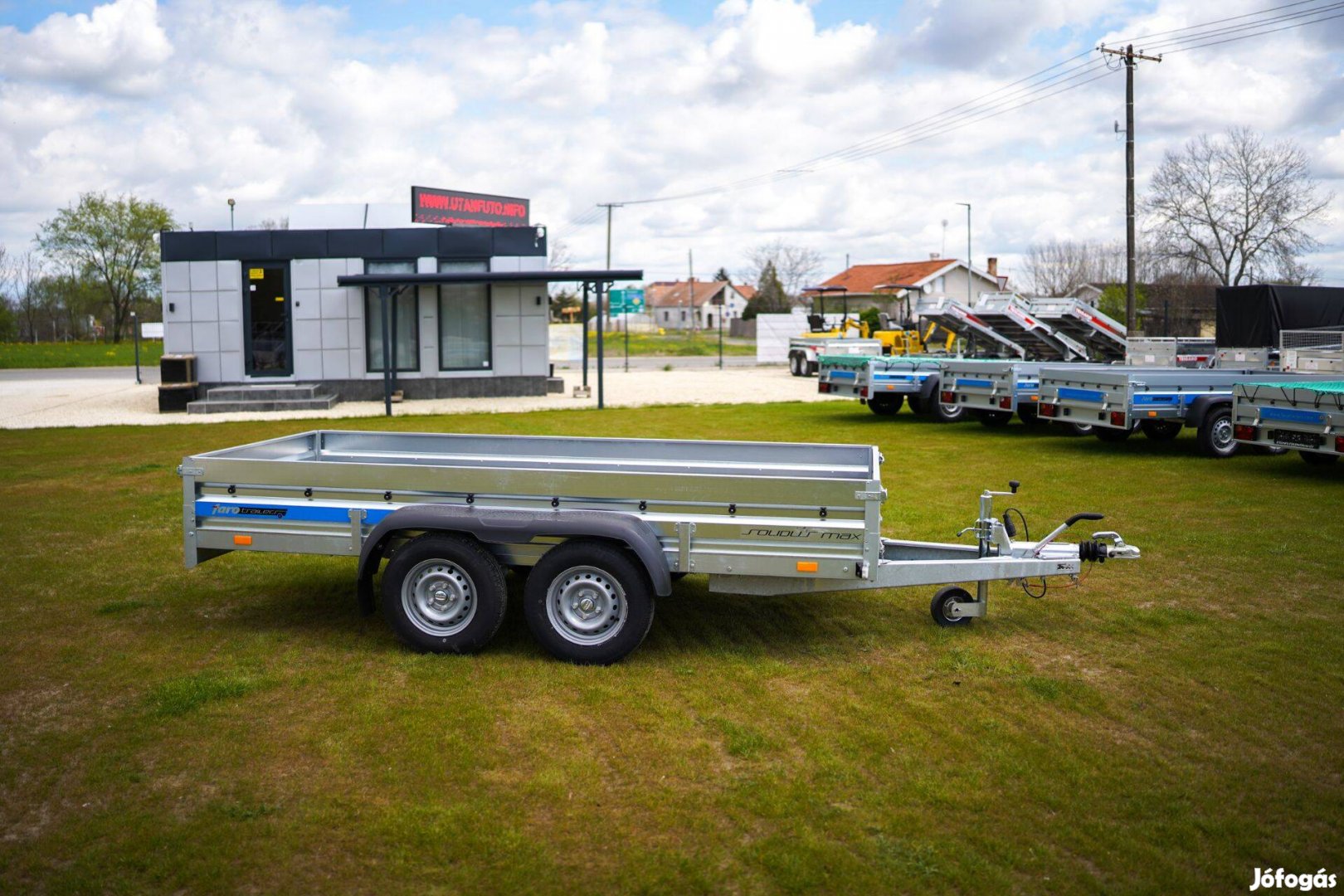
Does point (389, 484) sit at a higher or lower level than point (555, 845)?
higher

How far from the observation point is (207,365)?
82.8ft

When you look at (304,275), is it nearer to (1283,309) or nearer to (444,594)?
(444,594)

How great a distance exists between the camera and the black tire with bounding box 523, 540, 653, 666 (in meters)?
5.97

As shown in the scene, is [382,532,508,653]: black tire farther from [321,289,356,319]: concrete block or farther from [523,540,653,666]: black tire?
[321,289,356,319]: concrete block

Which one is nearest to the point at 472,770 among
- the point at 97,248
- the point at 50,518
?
the point at 50,518

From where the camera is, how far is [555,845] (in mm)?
4230

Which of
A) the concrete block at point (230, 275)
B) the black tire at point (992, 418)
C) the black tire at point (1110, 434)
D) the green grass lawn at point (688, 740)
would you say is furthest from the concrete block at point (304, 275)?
the green grass lawn at point (688, 740)

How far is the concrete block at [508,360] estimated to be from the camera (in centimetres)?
2638

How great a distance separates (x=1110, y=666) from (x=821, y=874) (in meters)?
3.01

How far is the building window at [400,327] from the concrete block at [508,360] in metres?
1.85

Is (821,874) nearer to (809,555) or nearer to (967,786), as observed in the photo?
(967,786)

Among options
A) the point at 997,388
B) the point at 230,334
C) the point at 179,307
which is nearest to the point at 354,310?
the point at 230,334

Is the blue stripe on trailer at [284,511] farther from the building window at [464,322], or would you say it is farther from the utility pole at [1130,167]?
the utility pole at [1130,167]

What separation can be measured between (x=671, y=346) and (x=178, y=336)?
129 feet
